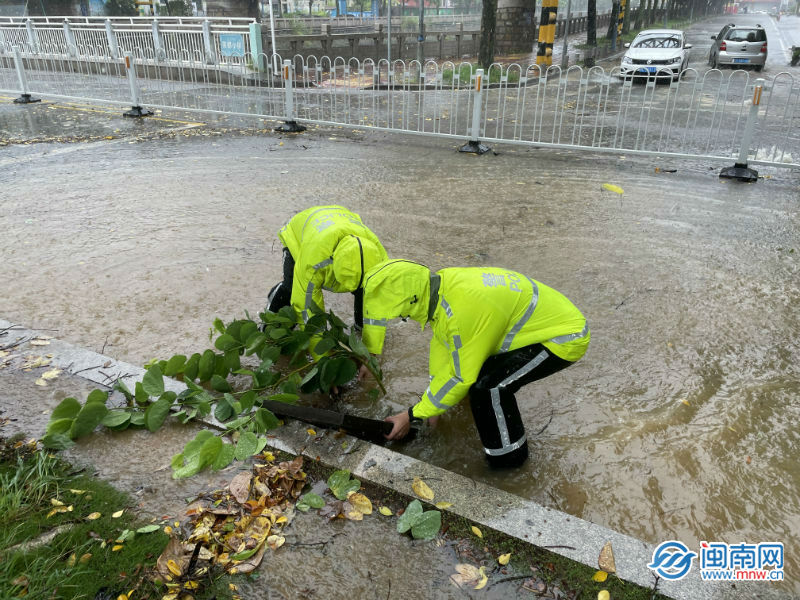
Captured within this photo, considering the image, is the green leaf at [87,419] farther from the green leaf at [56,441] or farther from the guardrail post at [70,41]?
the guardrail post at [70,41]

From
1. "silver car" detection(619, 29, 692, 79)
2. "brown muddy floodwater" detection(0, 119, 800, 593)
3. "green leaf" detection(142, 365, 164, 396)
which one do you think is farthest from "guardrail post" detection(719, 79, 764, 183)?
"silver car" detection(619, 29, 692, 79)

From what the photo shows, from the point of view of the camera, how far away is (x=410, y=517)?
8.64ft

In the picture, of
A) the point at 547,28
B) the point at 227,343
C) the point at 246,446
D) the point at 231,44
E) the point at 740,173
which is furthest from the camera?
the point at 547,28

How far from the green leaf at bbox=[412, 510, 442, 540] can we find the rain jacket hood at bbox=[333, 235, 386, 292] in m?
1.28

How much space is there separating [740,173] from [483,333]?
7345 mm

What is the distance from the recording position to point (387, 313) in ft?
8.86

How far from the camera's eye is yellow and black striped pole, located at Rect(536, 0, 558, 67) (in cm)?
1959

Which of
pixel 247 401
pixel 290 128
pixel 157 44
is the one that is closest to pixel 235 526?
pixel 247 401

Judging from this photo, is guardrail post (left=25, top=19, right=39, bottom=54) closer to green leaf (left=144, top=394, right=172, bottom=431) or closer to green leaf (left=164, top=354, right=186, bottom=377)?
green leaf (left=164, top=354, right=186, bottom=377)

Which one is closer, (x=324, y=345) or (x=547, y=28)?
(x=324, y=345)

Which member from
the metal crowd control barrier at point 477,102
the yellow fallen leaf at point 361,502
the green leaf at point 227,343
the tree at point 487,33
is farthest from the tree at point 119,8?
the yellow fallen leaf at point 361,502

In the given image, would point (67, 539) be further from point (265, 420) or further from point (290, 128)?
point (290, 128)

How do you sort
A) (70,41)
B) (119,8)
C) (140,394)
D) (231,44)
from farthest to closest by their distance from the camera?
(119,8) → (70,41) → (231,44) → (140,394)

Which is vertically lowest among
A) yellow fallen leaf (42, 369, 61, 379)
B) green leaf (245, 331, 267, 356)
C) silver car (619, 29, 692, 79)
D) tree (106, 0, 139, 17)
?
yellow fallen leaf (42, 369, 61, 379)
